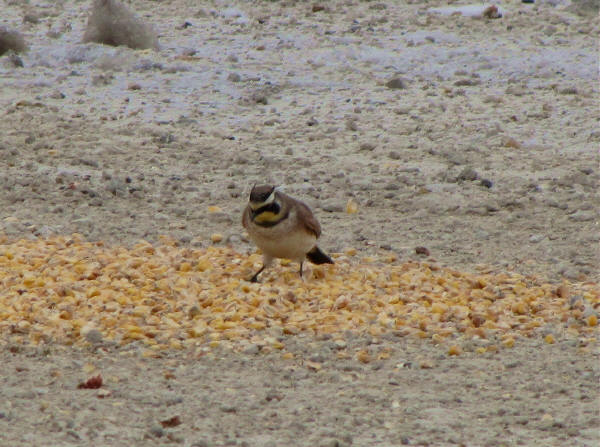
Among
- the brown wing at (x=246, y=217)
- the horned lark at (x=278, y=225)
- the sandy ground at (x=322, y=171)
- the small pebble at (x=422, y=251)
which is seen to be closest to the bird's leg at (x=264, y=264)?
the horned lark at (x=278, y=225)

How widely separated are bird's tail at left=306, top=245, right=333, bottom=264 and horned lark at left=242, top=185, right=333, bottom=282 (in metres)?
0.17

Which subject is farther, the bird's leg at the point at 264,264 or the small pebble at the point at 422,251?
the small pebble at the point at 422,251

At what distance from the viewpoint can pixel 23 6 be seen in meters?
15.8

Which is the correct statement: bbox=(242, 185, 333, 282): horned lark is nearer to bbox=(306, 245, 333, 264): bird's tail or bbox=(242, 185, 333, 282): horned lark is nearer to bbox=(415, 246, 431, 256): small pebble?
bbox=(306, 245, 333, 264): bird's tail

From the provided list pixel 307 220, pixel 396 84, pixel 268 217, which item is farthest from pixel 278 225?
pixel 396 84

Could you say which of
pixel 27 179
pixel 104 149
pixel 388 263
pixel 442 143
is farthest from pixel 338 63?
pixel 388 263

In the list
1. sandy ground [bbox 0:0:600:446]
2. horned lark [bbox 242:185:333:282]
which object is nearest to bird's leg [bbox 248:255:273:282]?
horned lark [bbox 242:185:333:282]

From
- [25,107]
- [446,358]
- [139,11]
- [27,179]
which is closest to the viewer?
[446,358]

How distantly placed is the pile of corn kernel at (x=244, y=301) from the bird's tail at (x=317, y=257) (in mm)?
59

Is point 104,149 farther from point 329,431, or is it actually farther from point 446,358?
point 329,431

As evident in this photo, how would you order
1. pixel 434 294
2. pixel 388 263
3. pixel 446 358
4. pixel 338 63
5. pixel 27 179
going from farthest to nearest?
pixel 338 63, pixel 27 179, pixel 388 263, pixel 434 294, pixel 446 358

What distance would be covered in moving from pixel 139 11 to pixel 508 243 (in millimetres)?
8714

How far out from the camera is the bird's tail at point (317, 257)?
24.3 feet

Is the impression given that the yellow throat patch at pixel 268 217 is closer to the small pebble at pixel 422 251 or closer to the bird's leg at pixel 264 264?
the bird's leg at pixel 264 264
